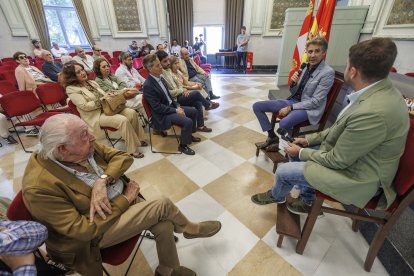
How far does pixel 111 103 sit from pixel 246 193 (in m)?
1.98

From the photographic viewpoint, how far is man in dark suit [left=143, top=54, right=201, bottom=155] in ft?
7.82

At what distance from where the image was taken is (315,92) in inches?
79.7

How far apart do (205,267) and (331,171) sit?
1049 millimetres

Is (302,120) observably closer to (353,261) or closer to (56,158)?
(353,261)

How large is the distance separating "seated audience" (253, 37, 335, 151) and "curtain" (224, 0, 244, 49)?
7.03 meters

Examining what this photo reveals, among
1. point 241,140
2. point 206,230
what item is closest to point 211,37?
point 241,140

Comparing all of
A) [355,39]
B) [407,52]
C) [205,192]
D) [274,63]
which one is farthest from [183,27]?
[205,192]

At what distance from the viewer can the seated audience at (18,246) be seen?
0.70 meters

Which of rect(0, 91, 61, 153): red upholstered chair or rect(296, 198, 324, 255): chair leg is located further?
rect(0, 91, 61, 153): red upholstered chair

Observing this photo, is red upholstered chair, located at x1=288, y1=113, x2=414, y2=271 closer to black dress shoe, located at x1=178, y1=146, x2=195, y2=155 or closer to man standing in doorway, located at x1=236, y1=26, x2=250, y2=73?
black dress shoe, located at x1=178, y1=146, x2=195, y2=155

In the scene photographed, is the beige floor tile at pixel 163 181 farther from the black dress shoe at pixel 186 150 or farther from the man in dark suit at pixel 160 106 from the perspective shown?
the man in dark suit at pixel 160 106

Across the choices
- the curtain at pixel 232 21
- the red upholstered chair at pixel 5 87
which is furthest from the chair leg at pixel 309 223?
the curtain at pixel 232 21

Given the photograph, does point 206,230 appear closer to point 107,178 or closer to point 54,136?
point 107,178

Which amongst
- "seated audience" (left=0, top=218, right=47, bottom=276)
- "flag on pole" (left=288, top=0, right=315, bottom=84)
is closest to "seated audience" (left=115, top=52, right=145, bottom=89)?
"seated audience" (left=0, top=218, right=47, bottom=276)
